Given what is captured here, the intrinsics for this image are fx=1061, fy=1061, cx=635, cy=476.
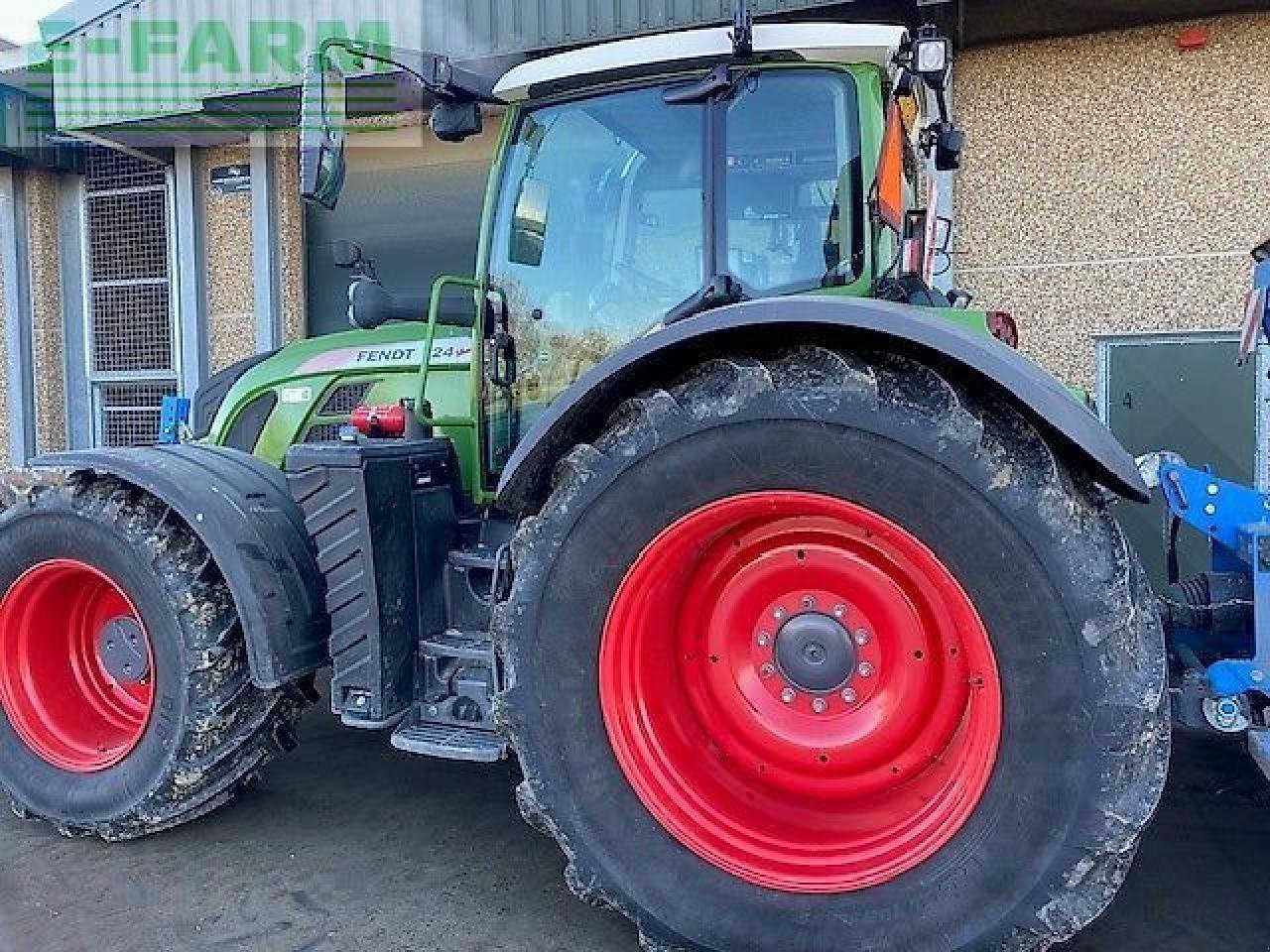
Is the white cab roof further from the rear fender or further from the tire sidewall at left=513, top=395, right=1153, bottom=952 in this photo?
the rear fender

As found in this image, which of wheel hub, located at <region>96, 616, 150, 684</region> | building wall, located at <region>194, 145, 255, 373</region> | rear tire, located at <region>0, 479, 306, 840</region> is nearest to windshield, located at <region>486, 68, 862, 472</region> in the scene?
rear tire, located at <region>0, 479, 306, 840</region>

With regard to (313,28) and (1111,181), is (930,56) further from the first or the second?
(313,28)

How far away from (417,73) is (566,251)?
664 millimetres

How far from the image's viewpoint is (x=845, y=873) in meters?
2.25

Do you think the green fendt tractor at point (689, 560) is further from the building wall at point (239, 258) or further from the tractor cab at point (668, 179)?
the building wall at point (239, 258)

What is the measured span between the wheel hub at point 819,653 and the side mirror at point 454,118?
1.85 metres

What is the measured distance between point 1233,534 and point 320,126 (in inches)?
101

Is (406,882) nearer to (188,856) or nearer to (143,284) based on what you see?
(188,856)

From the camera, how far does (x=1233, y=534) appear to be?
2.72m

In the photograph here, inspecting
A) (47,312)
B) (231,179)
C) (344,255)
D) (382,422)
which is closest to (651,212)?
(382,422)

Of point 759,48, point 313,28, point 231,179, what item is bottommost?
point 759,48

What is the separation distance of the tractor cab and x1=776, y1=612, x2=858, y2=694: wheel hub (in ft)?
3.00

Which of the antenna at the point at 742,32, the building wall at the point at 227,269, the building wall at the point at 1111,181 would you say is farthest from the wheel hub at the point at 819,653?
the building wall at the point at 227,269

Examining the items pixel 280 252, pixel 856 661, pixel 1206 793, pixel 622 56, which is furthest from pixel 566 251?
pixel 280 252
